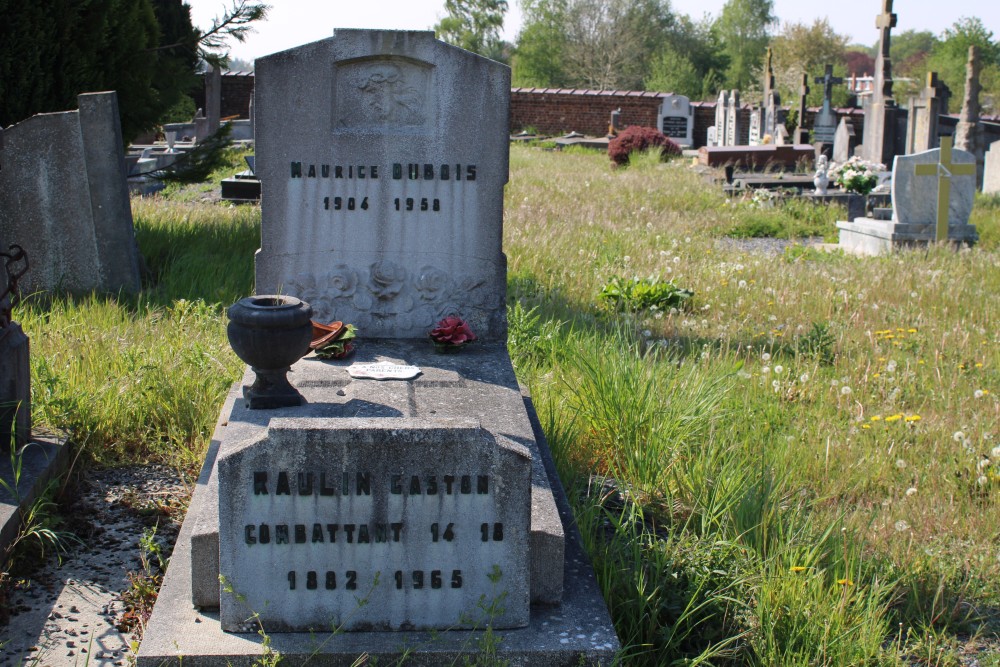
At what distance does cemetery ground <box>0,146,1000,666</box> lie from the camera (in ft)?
10.1

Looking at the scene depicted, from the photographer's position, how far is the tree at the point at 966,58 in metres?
49.7

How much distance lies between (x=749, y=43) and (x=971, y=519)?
242 feet

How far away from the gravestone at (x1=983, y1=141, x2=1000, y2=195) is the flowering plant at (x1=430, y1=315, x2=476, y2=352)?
611 inches

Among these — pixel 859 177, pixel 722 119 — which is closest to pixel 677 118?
pixel 722 119

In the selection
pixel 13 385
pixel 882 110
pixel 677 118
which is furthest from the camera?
pixel 677 118

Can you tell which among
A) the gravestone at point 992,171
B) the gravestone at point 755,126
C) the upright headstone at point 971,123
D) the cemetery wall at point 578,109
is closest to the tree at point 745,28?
the cemetery wall at point 578,109

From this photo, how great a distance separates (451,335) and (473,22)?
178 ft

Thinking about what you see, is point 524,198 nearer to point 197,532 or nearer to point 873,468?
point 873,468

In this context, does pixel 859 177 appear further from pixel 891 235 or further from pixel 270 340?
pixel 270 340

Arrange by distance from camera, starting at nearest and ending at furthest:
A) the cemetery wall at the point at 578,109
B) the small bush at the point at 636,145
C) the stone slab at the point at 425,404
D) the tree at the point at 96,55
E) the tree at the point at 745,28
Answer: the stone slab at the point at 425,404, the tree at the point at 96,55, the small bush at the point at 636,145, the cemetery wall at the point at 578,109, the tree at the point at 745,28

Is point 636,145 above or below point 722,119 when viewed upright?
below

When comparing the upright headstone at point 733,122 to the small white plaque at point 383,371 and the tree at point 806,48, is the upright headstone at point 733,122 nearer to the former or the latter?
the small white plaque at point 383,371

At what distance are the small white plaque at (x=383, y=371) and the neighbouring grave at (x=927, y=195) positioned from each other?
7.80m

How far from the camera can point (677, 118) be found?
34.0m
